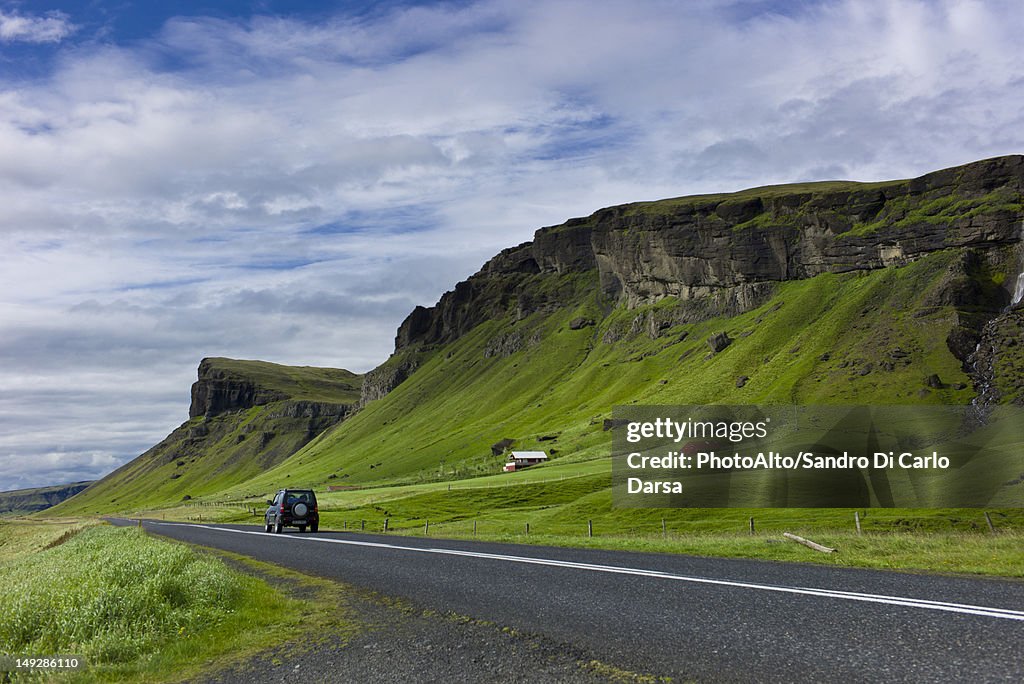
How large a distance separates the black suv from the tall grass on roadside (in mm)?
29005

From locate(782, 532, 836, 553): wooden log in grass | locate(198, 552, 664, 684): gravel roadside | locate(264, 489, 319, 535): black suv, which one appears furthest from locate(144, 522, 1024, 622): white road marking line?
locate(264, 489, 319, 535): black suv

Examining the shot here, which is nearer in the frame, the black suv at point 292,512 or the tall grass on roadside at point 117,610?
the tall grass on roadside at point 117,610

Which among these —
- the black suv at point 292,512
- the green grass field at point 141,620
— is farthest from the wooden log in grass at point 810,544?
the black suv at point 292,512

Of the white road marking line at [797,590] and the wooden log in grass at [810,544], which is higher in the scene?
the white road marking line at [797,590]

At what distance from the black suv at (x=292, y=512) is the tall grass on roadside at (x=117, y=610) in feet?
95.2

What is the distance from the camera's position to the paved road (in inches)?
322

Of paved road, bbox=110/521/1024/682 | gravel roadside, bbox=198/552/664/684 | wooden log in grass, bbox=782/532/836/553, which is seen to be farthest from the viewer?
wooden log in grass, bbox=782/532/836/553

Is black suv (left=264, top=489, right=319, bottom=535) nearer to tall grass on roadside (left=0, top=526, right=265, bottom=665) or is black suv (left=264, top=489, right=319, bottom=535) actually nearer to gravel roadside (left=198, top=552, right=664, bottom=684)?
tall grass on roadside (left=0, top=526, right=265, bottom=665)

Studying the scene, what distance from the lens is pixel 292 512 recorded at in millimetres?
44750

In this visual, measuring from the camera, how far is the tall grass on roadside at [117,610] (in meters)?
10.5

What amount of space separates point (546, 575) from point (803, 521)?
5215 centimetres

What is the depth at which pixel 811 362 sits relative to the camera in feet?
500

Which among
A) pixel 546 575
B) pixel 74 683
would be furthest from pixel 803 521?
pixel 74 683

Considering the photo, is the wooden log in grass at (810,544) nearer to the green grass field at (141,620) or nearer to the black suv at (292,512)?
the green grass field at (141,620)
